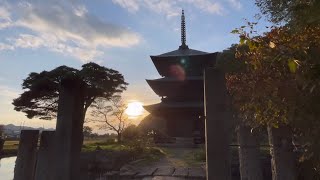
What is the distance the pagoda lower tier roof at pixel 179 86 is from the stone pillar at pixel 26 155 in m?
29.7

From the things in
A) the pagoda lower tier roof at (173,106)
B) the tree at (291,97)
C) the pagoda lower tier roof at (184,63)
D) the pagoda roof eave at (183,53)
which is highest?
the pagoda roof eave at (183,53)

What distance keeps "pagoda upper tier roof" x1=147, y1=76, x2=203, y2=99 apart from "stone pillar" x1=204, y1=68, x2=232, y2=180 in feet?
105

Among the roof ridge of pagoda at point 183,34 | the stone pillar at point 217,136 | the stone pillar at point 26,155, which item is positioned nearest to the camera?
the stone pillar at point 217,136

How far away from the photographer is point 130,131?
1455 inches

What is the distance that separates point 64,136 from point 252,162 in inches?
173

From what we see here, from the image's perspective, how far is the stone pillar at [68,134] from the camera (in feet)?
16.0

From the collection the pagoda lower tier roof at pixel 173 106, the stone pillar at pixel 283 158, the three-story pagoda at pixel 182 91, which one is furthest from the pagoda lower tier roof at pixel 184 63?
the stone pillar at pixel 283 158

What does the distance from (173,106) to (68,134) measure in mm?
31919

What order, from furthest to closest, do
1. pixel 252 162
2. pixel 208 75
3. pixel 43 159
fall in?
pixel 252 162 → pixel 43 159 → pixel 208 75

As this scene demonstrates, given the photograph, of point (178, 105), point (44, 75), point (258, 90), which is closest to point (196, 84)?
point (178, 105)

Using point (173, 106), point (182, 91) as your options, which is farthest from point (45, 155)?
point (182, 91)

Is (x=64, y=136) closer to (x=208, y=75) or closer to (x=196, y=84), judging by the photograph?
(x=208, y=75)

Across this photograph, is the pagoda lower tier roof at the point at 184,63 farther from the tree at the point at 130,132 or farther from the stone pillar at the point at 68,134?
the stone pillar at the point at 68,134

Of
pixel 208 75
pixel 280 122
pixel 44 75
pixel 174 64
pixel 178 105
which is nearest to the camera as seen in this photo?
pixel 208 75
